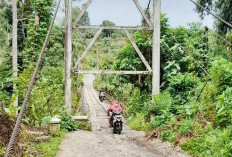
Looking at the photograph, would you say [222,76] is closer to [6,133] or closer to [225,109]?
[225,109]

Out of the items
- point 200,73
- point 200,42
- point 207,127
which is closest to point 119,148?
point 207,127

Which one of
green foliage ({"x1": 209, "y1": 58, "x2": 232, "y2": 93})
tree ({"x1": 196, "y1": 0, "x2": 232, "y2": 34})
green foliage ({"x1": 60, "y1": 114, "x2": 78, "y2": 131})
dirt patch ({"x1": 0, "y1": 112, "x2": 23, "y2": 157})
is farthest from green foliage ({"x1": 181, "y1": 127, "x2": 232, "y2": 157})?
tree ({"x1": 196, "y1": 0, "x2": 232, "y2": 34})

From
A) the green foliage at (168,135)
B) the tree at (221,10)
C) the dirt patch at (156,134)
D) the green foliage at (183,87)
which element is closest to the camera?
the green foliage at (168,135)

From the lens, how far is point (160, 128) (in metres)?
7.95

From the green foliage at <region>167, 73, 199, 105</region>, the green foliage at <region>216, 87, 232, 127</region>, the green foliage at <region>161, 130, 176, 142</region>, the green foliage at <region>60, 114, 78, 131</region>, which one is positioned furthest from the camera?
the green foliage at <region>60, 114, 78, 131</region>

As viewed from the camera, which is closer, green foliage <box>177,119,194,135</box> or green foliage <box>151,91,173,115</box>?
green foliage <box>177,119,194,135</box>

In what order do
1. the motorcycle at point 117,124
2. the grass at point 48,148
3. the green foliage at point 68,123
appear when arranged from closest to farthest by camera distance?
the grass at point 48,148
the green foliage at point 68,123
the motorcycle at point 117,124

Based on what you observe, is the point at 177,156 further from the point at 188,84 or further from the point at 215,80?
the point at 188,84

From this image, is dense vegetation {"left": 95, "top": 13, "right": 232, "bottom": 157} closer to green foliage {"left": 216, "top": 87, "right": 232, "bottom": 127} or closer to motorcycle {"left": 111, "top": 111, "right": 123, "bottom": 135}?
green foliage {"left": 216, "top": 87, "right": 232, "bottom": 127}

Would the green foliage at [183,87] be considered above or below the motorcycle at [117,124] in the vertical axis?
above

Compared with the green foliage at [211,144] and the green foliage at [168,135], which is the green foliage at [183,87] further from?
the green foliage at [211,144]

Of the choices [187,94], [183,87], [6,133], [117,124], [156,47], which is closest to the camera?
[6,133]

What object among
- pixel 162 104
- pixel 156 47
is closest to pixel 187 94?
pixel 162 104

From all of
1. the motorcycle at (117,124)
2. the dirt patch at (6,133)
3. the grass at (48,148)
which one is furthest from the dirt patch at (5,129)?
the motorcycle at (117,124)
